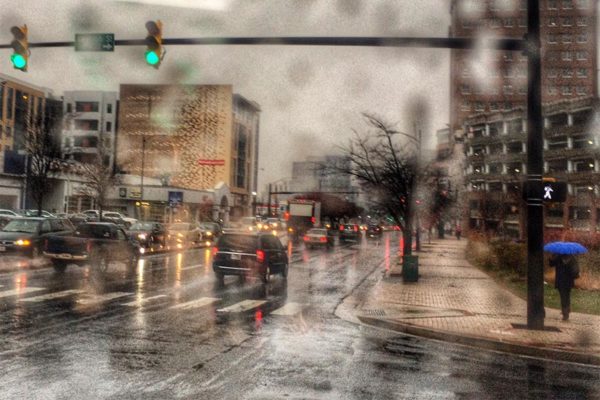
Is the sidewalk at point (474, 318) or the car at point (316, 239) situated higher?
the car at point (316, 239)

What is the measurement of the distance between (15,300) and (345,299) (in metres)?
8.22

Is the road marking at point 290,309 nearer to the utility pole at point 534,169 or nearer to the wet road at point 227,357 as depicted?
the wet road at point 227,357

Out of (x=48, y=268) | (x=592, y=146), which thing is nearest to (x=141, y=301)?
(x=48, y=268)

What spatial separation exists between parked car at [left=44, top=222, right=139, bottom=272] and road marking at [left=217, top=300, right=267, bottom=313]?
7696 millimetres

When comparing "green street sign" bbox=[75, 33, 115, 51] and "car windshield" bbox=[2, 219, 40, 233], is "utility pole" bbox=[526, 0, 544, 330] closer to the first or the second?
"green street sign" bbox=[75, 33, 115, 51]

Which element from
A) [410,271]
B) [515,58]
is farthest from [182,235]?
[515,58]

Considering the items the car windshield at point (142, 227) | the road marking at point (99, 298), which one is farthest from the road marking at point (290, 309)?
the car windshield at point (142, 227)

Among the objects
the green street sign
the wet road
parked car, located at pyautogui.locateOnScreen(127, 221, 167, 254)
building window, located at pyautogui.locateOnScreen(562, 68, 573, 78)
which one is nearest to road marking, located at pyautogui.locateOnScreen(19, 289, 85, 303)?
the wet road

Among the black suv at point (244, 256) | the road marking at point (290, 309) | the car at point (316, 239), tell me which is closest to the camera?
the road marking at point (290, 309)

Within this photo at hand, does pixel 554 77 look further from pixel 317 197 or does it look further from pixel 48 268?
pixel 48 268

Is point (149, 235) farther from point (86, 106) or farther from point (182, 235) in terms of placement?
point (86, 106)

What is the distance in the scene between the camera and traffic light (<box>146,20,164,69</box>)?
461 inches

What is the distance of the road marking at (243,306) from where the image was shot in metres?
14.1

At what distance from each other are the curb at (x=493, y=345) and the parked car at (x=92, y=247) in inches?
461
